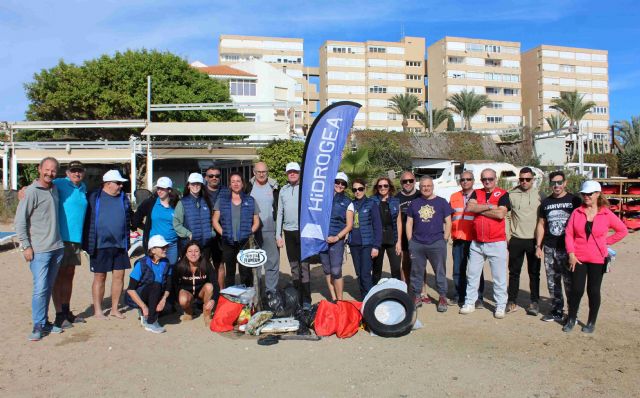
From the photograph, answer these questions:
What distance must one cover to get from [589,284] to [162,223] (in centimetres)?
508

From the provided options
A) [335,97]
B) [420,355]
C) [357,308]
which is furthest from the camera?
[335,97]

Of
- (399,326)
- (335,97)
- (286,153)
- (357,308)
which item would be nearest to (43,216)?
(357,308)

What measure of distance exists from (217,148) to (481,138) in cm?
1723

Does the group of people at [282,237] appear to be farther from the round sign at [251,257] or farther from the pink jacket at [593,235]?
the round sign at [251,257]

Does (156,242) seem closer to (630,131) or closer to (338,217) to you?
(338,217)

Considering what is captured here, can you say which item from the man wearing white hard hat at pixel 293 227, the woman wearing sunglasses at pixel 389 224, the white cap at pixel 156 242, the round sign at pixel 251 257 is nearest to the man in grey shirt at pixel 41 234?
the white cap at pixel 156 242

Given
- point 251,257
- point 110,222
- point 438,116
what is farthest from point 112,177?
point 438,116

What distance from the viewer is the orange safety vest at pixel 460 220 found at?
664 cm

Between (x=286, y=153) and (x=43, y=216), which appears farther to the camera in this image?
(x=286, y=153)

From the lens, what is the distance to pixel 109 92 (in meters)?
29.6

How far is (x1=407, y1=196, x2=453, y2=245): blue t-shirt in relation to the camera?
6480mm

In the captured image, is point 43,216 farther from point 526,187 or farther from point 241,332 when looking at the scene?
point 526,187

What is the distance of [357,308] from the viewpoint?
5898 millimetres

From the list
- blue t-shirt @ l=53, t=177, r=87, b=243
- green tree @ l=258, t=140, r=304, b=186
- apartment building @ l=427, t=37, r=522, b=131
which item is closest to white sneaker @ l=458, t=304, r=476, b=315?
blue t-shirt @ l=53, t=177, r=87, b=243
